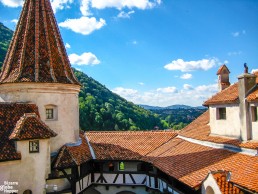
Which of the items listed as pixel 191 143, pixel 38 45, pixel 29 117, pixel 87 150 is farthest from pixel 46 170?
pixel 191 143

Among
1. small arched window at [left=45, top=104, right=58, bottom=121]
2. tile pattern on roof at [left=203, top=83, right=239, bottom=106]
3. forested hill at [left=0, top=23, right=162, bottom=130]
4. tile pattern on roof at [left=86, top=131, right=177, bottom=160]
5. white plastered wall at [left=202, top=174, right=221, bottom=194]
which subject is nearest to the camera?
white plastered wall at [left=202, top=174, right=221, bottom=194]

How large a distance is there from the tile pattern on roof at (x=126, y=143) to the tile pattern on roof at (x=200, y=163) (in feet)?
6.27

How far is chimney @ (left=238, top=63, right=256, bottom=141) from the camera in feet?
52.2

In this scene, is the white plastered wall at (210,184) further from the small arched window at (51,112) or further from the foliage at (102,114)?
the foliage at (102,114)

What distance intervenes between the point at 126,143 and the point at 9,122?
35.5 ft

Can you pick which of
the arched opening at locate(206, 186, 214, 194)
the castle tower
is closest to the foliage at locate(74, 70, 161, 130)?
the castle tower

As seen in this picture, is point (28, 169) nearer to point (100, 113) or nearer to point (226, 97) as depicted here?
point (226, 97)

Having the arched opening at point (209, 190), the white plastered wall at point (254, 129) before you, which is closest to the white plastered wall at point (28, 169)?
the arched opening at point (209, 190)

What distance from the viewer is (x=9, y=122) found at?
1736 cm

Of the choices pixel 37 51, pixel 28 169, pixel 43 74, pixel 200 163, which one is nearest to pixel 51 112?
pixel 43 74

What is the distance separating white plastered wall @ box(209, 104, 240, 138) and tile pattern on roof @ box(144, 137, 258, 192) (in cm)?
128

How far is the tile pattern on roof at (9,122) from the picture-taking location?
52.5 ft

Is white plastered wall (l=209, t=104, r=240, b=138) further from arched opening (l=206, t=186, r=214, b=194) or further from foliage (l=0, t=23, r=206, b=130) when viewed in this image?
foliage (l=0, t=23, r=206, b=130)

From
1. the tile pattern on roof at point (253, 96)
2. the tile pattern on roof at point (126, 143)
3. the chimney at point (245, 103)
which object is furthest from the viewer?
the tile pattern on roof at point (126, 143)
